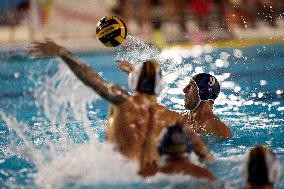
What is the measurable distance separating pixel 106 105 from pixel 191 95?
2528 millimetres

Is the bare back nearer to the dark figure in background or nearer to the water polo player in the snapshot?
the water polo player

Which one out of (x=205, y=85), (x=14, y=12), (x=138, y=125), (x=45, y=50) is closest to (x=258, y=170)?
(x=138, y=125)

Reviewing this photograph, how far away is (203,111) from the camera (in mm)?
4648

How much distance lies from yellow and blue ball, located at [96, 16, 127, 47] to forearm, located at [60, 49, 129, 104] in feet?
3.60

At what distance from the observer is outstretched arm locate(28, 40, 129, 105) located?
125 inches

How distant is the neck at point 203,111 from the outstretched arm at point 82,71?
1.46 meters

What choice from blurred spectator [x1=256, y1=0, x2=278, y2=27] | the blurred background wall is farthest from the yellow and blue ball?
blurred spectator [x1=256, y1=0, x2=278, y2=27]

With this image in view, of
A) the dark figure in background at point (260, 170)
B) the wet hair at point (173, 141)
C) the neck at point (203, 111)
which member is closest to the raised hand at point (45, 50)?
the wet hair at point (173, 141)

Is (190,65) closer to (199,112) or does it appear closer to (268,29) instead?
(268,29)

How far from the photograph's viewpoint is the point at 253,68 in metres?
9.66

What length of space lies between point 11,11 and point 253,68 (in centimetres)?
554

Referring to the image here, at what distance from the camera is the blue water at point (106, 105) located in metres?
3.94

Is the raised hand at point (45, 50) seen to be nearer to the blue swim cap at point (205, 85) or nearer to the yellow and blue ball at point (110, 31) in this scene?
the yellow and blue ball at point (110, 31)

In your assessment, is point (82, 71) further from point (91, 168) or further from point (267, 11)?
point (267, 11)
